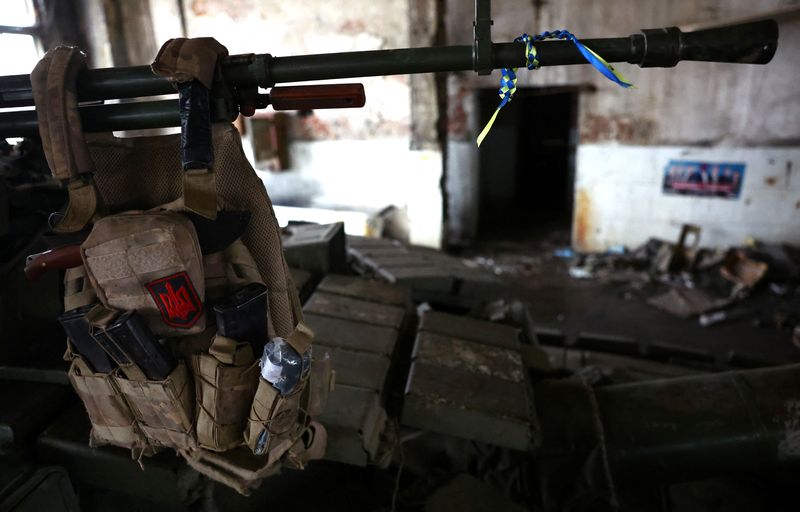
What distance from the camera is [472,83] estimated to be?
25.5 ft

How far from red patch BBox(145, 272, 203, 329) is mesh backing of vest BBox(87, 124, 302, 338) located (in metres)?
0.26

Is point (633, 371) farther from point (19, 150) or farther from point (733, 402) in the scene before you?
point (19, 150)

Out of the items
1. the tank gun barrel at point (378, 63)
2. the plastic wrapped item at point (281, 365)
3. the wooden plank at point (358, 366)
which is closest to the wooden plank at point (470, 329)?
the wooden plank at point (358, 366)

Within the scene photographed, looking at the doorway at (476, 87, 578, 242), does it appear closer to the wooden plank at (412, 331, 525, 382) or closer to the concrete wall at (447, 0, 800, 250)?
the concrete wall at (447, 0, 800, 250)

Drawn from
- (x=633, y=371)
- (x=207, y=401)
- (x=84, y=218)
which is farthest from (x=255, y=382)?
(x=633, y=371)

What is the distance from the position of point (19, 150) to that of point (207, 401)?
181 cm

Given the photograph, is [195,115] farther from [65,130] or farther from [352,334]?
[352,334]

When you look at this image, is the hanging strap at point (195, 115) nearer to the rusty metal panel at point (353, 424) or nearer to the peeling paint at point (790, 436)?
the rusty metal panel at point (353, 424)

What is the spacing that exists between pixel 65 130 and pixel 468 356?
2.18m

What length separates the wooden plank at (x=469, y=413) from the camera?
245 cm

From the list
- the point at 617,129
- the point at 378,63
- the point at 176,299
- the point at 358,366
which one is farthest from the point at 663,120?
the point at 176,299

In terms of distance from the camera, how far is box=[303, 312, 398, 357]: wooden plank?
2.80 meters

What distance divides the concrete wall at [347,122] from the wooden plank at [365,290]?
14.2 feet

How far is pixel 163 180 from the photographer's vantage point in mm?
1522
